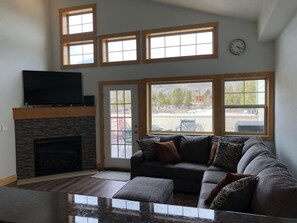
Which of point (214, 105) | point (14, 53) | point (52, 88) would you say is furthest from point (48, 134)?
point (214, 105)

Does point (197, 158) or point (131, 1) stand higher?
point (131, 1)

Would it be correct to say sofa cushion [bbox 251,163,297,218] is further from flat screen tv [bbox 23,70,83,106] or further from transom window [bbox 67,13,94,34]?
transom window [bbox 67,13,94,34]

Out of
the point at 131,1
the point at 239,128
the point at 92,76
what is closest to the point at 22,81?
the point at 92,76

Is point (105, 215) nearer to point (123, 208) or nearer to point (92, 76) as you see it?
point (123, 208)

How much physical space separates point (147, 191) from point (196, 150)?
1.80 metres

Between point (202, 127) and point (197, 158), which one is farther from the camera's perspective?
point (202, 127)

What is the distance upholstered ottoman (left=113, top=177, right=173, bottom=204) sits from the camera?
8.66ft

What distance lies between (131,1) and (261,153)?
4.08m

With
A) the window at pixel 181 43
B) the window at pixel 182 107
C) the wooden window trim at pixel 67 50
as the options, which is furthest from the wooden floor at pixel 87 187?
the window at pixel 181 43

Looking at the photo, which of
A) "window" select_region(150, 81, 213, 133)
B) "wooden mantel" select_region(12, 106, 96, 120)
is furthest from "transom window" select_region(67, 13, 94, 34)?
"window" select_region(150, 81, 213, 133)

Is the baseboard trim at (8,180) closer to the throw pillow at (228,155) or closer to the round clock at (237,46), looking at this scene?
the throw pillow at (228,155)

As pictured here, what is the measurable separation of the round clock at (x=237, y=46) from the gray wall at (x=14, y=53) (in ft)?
13.9

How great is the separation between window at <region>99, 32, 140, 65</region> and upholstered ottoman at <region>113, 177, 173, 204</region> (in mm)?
2943

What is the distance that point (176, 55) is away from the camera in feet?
16.3
